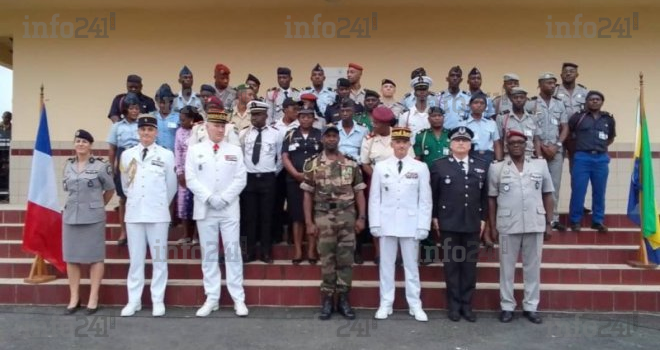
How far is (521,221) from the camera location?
18.4 ft

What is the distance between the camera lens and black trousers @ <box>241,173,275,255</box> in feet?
20.7

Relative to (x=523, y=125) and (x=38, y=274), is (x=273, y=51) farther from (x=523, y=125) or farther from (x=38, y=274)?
(x=38, y=274)

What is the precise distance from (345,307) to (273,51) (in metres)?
5.39

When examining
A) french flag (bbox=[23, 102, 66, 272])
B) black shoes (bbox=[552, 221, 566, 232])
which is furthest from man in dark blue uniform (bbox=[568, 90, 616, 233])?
french flag (bbox=[23, 102, 66, 272])

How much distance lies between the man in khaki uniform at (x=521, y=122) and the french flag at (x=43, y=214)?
18.0 feet

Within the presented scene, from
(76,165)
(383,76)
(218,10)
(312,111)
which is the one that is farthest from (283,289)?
(218,10)

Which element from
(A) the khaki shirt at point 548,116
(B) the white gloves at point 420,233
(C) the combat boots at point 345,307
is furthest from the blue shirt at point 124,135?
(A) the khaki shirt at point 548,116

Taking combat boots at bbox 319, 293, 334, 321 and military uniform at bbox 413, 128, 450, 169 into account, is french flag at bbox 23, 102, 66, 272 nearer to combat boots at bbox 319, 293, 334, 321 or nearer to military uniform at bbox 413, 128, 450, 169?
combat boots at bbox 319, 293, 334, 321

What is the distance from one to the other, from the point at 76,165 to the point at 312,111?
2.65m

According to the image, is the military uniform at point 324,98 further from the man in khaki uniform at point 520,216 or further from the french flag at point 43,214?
the french flag at point 43,214

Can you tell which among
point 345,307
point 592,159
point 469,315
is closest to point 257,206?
point 345,307

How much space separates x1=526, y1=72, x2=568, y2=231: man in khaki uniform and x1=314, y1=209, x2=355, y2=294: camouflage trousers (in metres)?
3.04

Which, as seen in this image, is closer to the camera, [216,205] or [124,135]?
[216,205]

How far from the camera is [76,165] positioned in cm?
592
